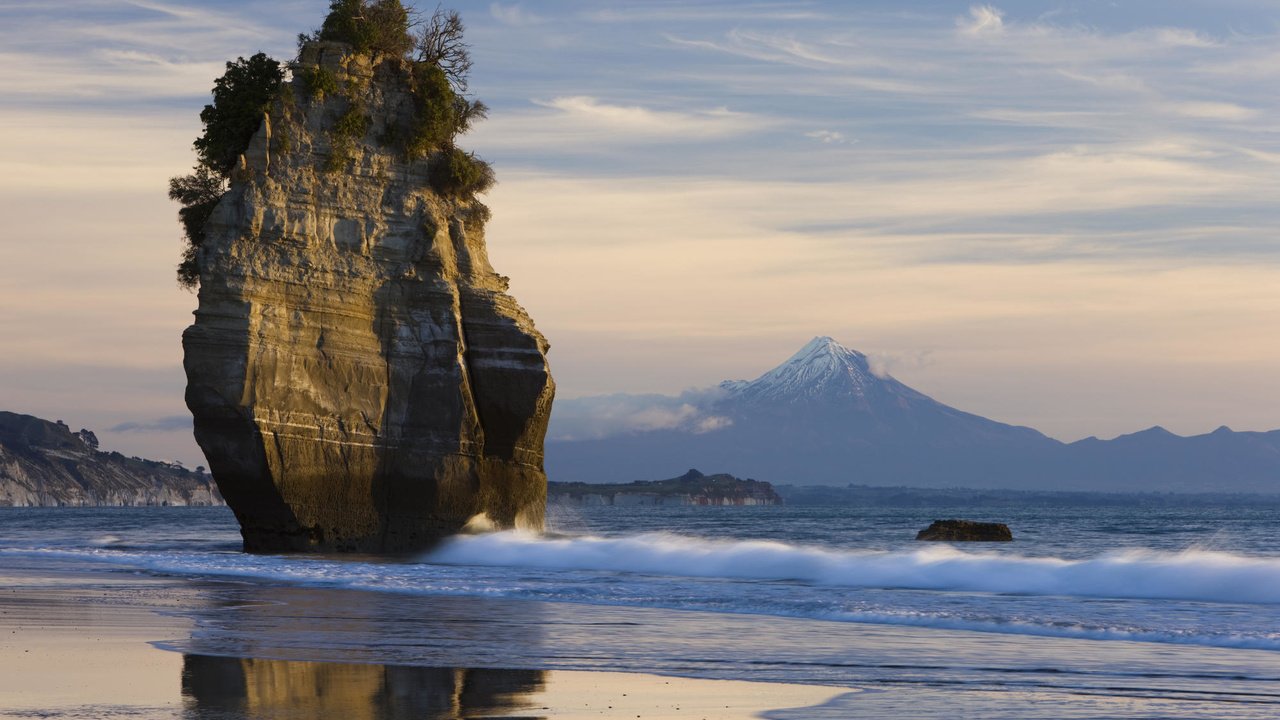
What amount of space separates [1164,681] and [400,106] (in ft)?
98.0

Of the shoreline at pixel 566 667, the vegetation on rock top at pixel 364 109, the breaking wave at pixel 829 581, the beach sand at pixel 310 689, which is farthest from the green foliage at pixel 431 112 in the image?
the beach sand at pixel 310 689

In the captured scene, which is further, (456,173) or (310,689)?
(456,173)

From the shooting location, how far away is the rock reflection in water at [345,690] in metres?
12.8

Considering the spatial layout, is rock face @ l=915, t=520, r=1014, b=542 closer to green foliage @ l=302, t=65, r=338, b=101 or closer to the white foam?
the white foam

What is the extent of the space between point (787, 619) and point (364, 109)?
2304 cm

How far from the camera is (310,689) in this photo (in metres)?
14.0

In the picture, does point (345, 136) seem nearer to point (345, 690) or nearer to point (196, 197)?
point (196, 197)

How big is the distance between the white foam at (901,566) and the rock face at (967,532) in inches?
461

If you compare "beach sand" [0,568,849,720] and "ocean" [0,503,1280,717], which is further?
"ocean" [0,503,1280,717]

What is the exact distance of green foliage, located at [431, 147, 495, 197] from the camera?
4112cm

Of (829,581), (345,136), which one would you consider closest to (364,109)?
(345,136)

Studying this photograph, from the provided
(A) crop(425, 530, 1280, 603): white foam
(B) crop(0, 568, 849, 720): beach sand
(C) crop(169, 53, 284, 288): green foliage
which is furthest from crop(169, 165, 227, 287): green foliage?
(B) crop(0, 568, 849, 720): beach sand

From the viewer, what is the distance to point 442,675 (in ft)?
49.4

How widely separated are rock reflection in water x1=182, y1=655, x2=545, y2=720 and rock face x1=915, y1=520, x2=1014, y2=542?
38102 millimetres
